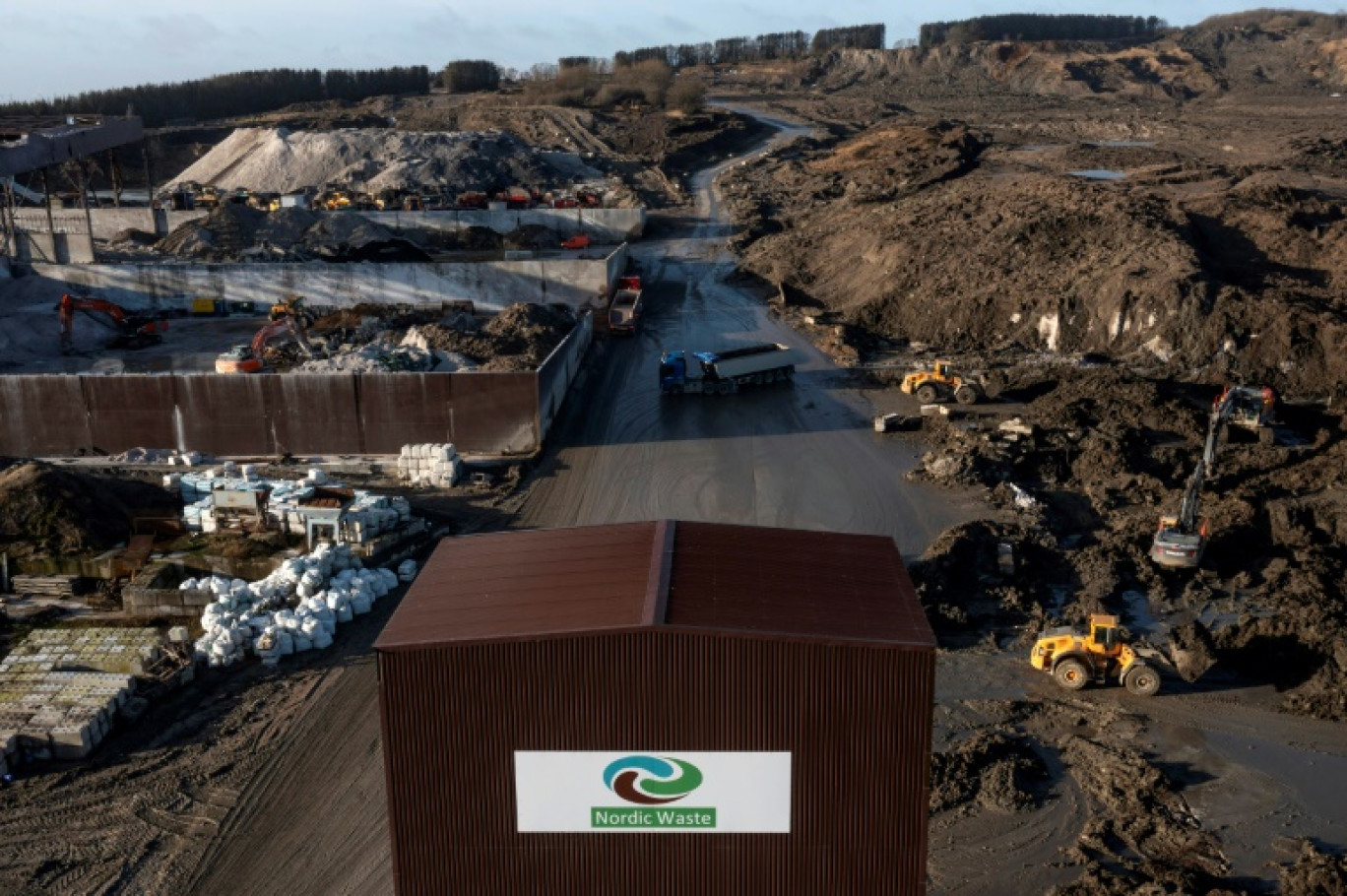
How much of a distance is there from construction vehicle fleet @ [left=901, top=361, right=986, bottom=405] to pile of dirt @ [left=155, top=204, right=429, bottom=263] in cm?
2243

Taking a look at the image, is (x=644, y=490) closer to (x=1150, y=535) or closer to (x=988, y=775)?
(x=1150, y=535)

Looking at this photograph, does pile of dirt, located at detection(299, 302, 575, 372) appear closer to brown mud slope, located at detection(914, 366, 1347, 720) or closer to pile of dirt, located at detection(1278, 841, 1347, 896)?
brown mud slope, located at detection(914, 366, 1347, 720)

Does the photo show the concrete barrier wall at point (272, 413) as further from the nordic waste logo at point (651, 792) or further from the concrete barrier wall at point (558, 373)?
the nordic waste logo at point (651, 792)

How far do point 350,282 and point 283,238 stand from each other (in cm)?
857

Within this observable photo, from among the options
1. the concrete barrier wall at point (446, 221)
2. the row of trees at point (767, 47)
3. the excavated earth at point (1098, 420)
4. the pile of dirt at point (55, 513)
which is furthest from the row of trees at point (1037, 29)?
the pile of dirt at point (55, 513)

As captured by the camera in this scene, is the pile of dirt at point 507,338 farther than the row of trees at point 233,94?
No

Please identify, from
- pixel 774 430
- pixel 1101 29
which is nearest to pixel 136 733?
pixel 774 430

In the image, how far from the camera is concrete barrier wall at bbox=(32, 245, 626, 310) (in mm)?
39031

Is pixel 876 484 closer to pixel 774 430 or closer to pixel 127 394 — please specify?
pixel 774 430

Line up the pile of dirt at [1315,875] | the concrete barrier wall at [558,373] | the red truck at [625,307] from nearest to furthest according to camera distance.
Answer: the pile of dirt at [1315,875] → the concrete barrier wall at [558,373] → the red truck at [625,307]

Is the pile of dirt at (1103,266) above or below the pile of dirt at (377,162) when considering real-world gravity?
below

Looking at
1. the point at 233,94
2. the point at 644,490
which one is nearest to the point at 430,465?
the point at 644,490

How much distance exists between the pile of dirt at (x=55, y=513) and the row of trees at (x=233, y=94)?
6776 cm

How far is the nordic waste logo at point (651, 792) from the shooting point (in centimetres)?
1034
